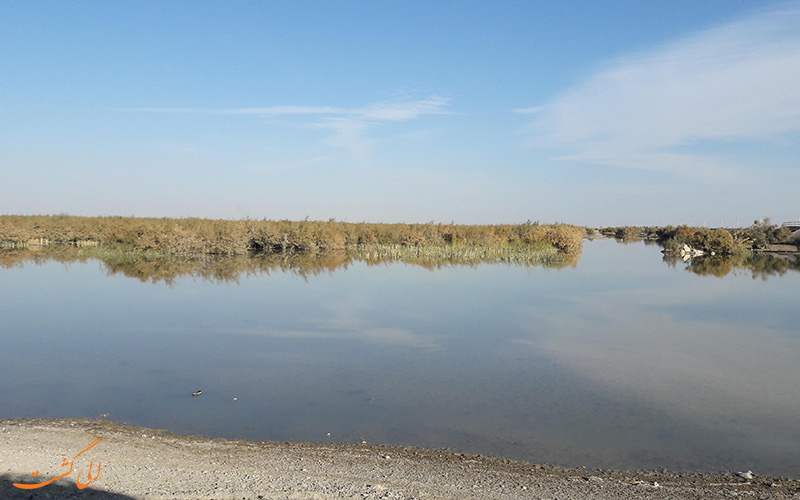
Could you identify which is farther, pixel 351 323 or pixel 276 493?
pixel 351 323

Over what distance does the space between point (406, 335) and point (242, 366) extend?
356 centimetres

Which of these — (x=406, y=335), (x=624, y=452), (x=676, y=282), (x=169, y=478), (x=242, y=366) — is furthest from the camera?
(x=676, y=282)

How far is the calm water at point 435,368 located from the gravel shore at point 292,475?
438 mm

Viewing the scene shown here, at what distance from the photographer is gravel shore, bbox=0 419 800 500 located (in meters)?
4.70

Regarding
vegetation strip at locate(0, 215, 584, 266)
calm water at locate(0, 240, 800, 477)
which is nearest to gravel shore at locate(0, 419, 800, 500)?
calm water at locate(0, 240, 800, 477)

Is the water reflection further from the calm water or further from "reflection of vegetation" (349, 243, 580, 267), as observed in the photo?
the calm water

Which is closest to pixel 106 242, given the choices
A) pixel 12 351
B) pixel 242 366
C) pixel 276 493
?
pixel 12 351

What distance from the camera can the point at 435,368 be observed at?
927 cm

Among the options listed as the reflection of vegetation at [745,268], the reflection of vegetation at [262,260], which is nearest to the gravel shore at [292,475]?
the reflection of vegetation at [262,260]

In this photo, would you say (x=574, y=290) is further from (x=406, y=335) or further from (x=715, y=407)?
(x=715, y=407)

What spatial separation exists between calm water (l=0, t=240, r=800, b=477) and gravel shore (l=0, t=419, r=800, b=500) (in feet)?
1.44

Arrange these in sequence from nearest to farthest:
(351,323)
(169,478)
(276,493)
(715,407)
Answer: (276,493) → (169,478) → (715,407) → (351,323)

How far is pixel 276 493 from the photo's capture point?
4.64 metres

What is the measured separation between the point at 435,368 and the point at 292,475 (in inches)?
175
